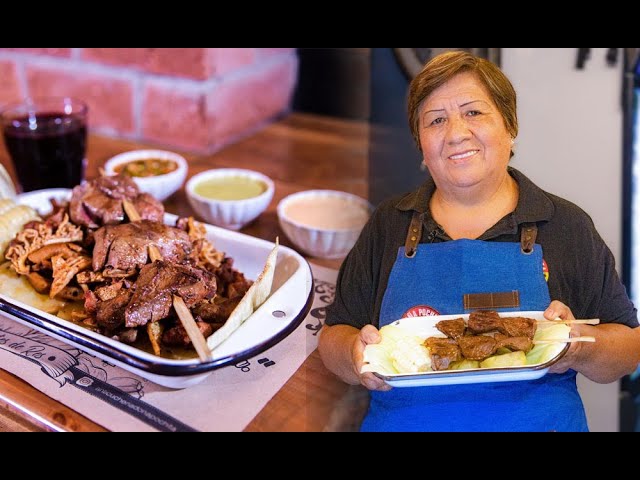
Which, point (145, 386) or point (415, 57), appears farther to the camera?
point (415, 57)

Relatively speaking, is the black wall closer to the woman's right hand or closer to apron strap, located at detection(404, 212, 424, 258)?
apron strap, located at detection(404, 212, 424, 258)

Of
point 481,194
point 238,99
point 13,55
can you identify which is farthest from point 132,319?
point 13,55

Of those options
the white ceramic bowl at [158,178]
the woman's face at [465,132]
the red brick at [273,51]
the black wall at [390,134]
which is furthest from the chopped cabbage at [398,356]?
the red brick at [273,51]

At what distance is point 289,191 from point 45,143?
618mm

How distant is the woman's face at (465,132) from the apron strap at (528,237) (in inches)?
3.9

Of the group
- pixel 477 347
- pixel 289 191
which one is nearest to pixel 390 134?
pixel 289 191

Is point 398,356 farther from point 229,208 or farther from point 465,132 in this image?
point 229,208

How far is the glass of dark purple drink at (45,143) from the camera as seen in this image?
1678 millimetres

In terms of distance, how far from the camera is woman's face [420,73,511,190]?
39.1 inches

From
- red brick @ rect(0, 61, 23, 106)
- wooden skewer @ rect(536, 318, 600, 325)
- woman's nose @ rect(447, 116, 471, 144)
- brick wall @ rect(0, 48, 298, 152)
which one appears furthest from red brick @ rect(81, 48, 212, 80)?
wooden skewer @ rect(536, 318, 600, 325)

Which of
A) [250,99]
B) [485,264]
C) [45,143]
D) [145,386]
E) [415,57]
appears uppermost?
[415,57]

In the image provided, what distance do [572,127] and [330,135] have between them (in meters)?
0.83

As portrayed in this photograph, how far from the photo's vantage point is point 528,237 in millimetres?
1027

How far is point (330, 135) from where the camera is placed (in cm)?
199
